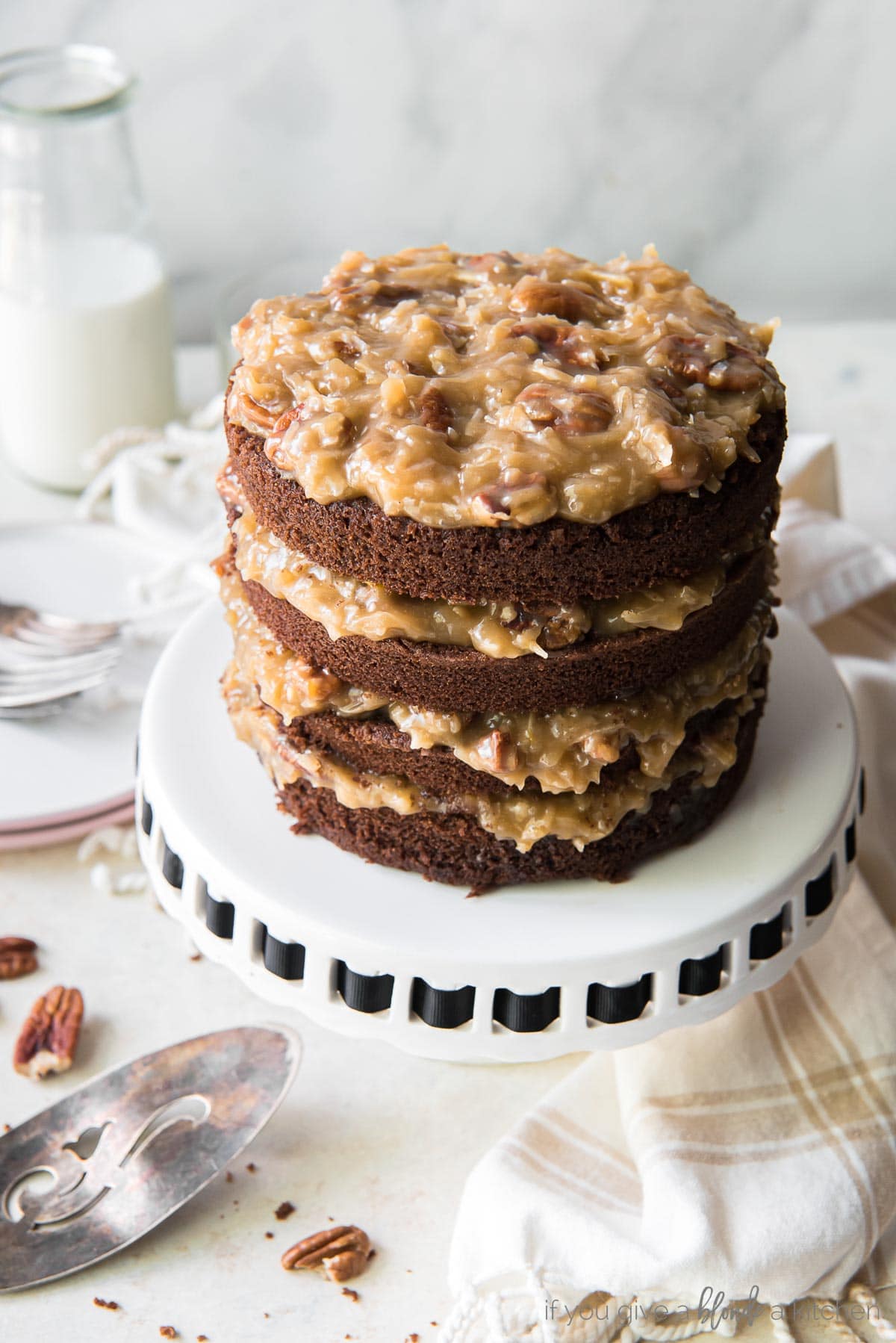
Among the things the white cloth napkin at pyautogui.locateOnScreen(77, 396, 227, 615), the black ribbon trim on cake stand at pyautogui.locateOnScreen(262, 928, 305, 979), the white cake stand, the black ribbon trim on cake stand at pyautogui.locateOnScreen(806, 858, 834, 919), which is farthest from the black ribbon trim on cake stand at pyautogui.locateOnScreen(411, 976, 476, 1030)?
the white cloth napkin at pyautogui.locateOnScreen(77, 396, 227, 615)

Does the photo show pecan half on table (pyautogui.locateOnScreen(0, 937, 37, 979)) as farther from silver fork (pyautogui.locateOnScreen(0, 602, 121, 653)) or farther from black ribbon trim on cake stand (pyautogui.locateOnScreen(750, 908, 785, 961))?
black ribbon trim on cake stand (pyautogui.locateOnScreen(750, 908, 785, 961))

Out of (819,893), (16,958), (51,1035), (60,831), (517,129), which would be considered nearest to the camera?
(819,893)

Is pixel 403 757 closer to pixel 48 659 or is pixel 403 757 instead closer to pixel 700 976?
pixel 700 976

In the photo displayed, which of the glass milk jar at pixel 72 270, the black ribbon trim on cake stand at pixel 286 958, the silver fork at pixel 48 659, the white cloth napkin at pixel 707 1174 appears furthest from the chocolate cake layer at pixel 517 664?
the glass milk jar at pixel 72 270

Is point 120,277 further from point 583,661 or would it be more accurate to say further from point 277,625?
point 583,661

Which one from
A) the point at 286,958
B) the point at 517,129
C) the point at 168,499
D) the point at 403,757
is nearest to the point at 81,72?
the point at 168,499

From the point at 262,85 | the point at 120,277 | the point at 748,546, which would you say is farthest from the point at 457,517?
the point at 262,85

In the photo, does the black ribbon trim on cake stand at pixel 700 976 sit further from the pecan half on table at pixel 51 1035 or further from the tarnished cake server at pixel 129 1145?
the pecan half on table at pixel 51 1035

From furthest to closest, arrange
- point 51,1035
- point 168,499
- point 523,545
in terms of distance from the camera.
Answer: point 168,499
point 51,1035
point 523,545
